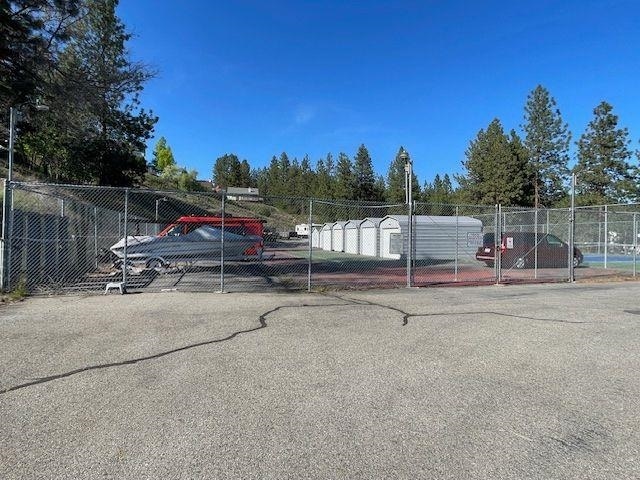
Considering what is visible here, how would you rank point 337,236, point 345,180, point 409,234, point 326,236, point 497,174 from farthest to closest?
point 345,180
point 497,174
point 326,236
point 337,236
point 409,234

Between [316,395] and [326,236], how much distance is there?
126 ft

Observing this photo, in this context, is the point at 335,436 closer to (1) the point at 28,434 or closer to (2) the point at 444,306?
(1) the point at 28,434

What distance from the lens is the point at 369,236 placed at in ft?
104

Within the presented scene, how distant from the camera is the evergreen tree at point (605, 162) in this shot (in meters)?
45.8

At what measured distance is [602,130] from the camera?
154 ft

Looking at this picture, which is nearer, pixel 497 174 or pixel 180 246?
pixel 180 246

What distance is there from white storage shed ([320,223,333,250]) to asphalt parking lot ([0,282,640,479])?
33011mm

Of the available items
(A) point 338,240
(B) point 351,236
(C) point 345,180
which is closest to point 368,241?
(B) point 351,236

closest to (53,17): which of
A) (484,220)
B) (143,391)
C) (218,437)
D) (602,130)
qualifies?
(143,391)

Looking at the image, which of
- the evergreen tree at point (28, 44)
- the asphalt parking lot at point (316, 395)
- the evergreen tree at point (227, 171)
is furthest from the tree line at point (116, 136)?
the evergreen tree at point (227, 171)

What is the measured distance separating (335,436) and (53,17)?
52.6 feet

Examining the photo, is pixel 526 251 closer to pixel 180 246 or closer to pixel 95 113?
pixel 180 246

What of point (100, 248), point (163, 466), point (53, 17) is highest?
point (53, 17)

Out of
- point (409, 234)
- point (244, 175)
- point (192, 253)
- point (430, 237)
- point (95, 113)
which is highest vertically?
point (244, 175)
